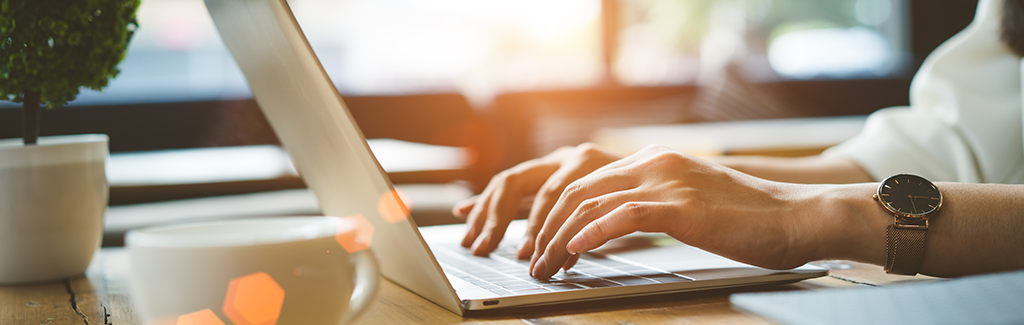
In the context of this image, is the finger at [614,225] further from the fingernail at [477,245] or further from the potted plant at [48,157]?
the potted plant at [48,157]

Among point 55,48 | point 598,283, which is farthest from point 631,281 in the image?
point 55,48

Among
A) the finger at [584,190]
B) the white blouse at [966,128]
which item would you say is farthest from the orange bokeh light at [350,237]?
the white blouse at [966,128]

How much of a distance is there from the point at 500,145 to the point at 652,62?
1513mm

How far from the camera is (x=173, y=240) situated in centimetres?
31

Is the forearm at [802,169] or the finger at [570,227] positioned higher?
the finger at [570,227]

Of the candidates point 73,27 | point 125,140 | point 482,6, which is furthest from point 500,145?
point 73,27

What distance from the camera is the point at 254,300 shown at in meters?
0.32

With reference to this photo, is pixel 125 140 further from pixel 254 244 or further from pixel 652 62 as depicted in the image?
pixel 254 244

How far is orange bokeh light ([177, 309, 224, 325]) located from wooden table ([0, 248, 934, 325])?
14 centimetres

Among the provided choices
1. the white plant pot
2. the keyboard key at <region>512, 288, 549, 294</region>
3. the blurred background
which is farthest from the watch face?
the blurred background

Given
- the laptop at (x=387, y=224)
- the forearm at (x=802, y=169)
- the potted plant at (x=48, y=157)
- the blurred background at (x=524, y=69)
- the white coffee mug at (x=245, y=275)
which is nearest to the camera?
the white coffee mug at (x=245, y=275)

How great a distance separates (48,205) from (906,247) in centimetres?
72

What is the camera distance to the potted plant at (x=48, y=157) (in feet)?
2.00

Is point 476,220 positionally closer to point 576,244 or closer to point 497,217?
point 497,217
